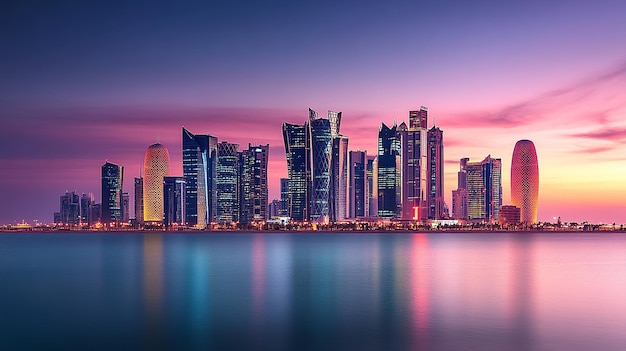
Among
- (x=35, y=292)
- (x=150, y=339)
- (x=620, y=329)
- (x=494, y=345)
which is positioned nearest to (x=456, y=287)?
(x=620, y=329)

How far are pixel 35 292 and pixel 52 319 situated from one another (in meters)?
19.9

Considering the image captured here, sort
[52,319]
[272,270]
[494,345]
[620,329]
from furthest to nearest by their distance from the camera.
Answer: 1. [272,270]
2. [52,319]
3. [620,329]
4. [494,345]

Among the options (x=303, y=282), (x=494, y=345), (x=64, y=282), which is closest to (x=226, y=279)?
(x=303, y=282)

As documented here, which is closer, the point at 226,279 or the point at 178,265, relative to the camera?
the point at 226,279

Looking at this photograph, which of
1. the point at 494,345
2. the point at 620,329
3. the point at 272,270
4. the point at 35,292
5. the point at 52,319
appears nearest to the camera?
the point at 494,345

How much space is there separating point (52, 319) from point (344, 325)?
21.9 m

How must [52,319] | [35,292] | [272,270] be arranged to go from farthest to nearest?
1. [272,270]
2. [35,292]
3. [52,319]

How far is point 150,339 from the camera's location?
3912 cm

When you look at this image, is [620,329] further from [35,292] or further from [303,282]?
[35,292]

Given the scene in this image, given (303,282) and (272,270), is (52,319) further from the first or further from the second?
(272,270)

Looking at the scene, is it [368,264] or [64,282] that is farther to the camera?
[368,264]

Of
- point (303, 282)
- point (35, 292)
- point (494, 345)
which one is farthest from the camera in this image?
point (303, 282)

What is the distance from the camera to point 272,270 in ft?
300

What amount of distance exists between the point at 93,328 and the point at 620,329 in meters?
36.0
